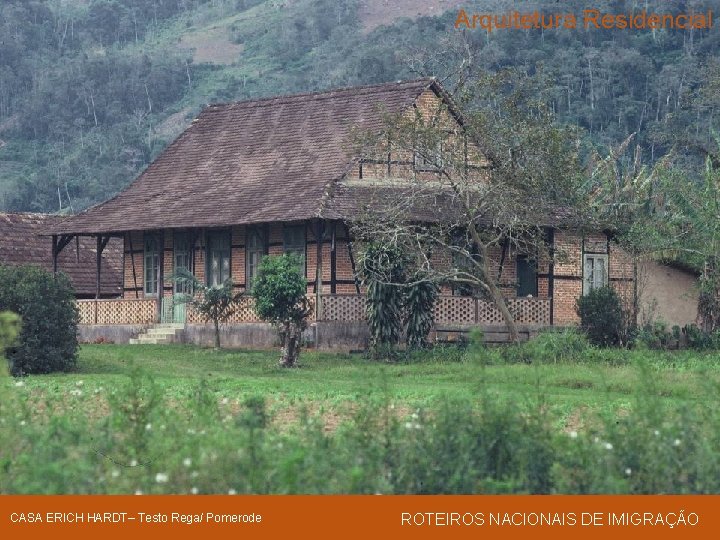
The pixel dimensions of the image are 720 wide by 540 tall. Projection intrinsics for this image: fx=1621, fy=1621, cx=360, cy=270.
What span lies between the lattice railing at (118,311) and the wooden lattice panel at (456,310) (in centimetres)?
819

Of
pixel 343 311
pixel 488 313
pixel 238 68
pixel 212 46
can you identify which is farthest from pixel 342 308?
pixel 212 46

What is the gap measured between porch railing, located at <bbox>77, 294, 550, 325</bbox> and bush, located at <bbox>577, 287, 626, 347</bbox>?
228 cm

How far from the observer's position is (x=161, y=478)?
13.6 m

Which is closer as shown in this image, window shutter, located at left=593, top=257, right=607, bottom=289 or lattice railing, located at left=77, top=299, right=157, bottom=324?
lattice railing, located at left=77, top=299, right=157, bottom=324

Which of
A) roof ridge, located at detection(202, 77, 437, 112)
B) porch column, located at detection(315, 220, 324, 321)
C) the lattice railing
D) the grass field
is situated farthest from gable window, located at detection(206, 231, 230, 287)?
roof ridge, located at detection(202, 77, 437, 112)

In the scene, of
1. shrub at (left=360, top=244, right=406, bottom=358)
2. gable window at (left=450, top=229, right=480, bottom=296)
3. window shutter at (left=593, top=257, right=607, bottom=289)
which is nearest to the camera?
shrub at (left=360, top=244, right=406, bottom=358)

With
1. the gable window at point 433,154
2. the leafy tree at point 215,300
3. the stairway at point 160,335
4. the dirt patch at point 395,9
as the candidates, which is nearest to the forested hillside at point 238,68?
the dirt patch at point 395,9

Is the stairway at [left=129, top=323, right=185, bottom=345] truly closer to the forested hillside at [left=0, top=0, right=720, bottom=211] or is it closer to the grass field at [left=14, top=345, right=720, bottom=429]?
the grass field at [left=14, top=345, right=720, bottom=429]

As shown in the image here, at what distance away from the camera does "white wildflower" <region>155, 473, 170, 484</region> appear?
13605mm

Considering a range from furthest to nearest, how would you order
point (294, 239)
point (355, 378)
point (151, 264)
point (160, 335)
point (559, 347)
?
point (151, 264), point (160, 335), point (294, 239), point (559, 347), point (355, 378)

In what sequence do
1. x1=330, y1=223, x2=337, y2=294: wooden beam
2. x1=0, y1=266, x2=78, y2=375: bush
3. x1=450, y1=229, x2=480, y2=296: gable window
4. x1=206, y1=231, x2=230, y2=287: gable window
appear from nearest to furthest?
1. x1=0, y1=266, x2=78, y2=375: bush
2. x1=330, y1=223, x2=337, y2=294: wooden beam
3. x1=450, y1=229, x2=480, y2=296: gable window
4. x1=206, y1=231, x2=230, y2=287: gable window

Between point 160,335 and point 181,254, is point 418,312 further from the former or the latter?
point 181,254

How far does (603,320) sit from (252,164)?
10.9 m

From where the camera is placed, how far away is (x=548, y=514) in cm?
1367
